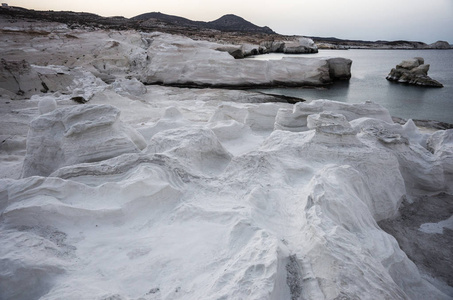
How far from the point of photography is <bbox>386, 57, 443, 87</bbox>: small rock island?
1662 cm

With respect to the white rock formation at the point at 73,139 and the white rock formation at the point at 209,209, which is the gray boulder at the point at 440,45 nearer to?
the white rock formation at the point at 209,209

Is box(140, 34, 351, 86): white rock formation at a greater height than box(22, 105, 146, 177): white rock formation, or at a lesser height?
greater

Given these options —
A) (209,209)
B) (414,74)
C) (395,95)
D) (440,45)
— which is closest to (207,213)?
(209,209)

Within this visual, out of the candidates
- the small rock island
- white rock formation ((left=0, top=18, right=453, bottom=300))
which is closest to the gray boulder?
the small rock island

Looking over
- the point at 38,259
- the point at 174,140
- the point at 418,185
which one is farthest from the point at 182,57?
the point at 38,259

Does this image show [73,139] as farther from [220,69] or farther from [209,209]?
[220,69]

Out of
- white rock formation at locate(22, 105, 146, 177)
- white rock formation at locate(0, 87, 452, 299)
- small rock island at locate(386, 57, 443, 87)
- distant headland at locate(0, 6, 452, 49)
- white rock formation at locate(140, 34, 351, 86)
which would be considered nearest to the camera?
white rock formation at locate(0, 87, 452, 299)

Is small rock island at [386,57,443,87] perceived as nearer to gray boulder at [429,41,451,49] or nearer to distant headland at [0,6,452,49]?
distant headland at [0,6,452,49]

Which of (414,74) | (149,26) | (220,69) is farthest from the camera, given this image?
(149,26)

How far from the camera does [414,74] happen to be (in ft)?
56.6

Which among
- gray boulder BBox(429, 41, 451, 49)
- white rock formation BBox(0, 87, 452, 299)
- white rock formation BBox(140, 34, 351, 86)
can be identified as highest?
gray boulder BBox(429, 41, 451, 49)

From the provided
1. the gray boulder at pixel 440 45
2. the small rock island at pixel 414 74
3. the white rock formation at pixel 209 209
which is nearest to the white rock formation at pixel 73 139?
the white rock formation at pixel 209 209

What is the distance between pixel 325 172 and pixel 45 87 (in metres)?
9.50

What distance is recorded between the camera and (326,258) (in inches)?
77.4
